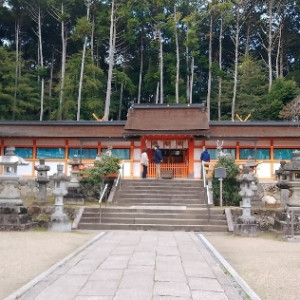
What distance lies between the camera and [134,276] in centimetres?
612

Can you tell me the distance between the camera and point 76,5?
39.2 metres

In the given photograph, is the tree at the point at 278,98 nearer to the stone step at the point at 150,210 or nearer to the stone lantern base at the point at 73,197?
the stone step at the point at 150,210

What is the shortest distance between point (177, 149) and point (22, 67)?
68.8ft

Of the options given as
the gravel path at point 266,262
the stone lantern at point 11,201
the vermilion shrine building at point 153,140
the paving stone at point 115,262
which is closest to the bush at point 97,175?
the vermilion shrine building at point 153,140

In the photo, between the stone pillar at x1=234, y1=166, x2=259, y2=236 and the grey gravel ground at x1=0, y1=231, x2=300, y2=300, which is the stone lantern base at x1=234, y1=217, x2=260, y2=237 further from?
the grey gravel ground at x1=0, y1=231, x2=300, y2=300

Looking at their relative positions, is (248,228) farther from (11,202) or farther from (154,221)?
(11,202)

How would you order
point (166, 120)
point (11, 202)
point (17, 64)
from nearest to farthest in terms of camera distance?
point (11, 202)
point (166, 120)
point (17, 64)

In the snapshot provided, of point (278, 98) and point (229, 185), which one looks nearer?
point (229, 185)

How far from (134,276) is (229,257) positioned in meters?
3.24

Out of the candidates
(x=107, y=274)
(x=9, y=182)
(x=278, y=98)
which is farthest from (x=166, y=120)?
(x=107, y=274)

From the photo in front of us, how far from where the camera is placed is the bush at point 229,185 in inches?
667

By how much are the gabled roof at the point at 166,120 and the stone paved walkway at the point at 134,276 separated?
486 inches

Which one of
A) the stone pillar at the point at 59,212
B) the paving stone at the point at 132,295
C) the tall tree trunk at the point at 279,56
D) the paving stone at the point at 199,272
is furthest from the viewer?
the tall tree trunk at the point at 279,56

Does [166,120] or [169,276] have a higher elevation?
[166,120]
